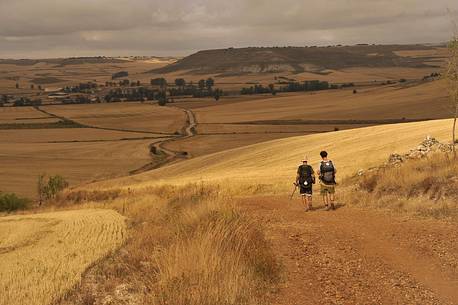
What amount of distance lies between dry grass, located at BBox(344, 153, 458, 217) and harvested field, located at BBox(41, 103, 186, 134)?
3608 inches

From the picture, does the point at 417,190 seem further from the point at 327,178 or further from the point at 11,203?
the point at 11,203

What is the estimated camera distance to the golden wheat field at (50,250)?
10156mm

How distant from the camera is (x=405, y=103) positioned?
120688 mm

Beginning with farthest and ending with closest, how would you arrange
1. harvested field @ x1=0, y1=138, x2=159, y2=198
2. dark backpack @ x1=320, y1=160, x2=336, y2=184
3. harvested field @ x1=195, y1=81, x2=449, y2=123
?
harvested field @ x1=195, y1=81, x2=449, y2=123, harvested field @ x1=0, y1=138, x2=159, y2=198, dark backpack @ x1=320, y1=160, x2=336, y2=184

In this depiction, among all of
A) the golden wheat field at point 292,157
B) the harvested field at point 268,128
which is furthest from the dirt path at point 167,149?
the golden wheat field at point 292,157

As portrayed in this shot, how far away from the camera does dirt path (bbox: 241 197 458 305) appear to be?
849cm

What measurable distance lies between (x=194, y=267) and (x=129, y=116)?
444 ft

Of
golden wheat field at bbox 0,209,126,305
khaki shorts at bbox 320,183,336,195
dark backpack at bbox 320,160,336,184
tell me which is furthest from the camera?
dark backpack at bbox 320,160,336,184

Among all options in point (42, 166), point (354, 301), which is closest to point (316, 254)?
point (354, 301)

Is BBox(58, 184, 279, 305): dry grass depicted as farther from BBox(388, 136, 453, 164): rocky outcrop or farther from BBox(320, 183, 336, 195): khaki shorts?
BBox(388, 136, 453, 164): rocky outcrop

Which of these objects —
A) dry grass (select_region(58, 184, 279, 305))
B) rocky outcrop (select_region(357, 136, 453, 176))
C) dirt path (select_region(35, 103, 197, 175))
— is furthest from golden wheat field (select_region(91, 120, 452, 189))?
dry grass (select_region(58, 184, 279, 305))

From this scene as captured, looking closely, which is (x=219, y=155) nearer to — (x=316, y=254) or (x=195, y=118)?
(x=316, y=254)

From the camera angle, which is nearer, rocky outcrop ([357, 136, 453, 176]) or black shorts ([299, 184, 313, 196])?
black shorts ([299, 184, 313, 196])

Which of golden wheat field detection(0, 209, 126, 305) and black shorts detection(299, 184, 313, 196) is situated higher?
black shorts detection(299, 184, 313, 196)
